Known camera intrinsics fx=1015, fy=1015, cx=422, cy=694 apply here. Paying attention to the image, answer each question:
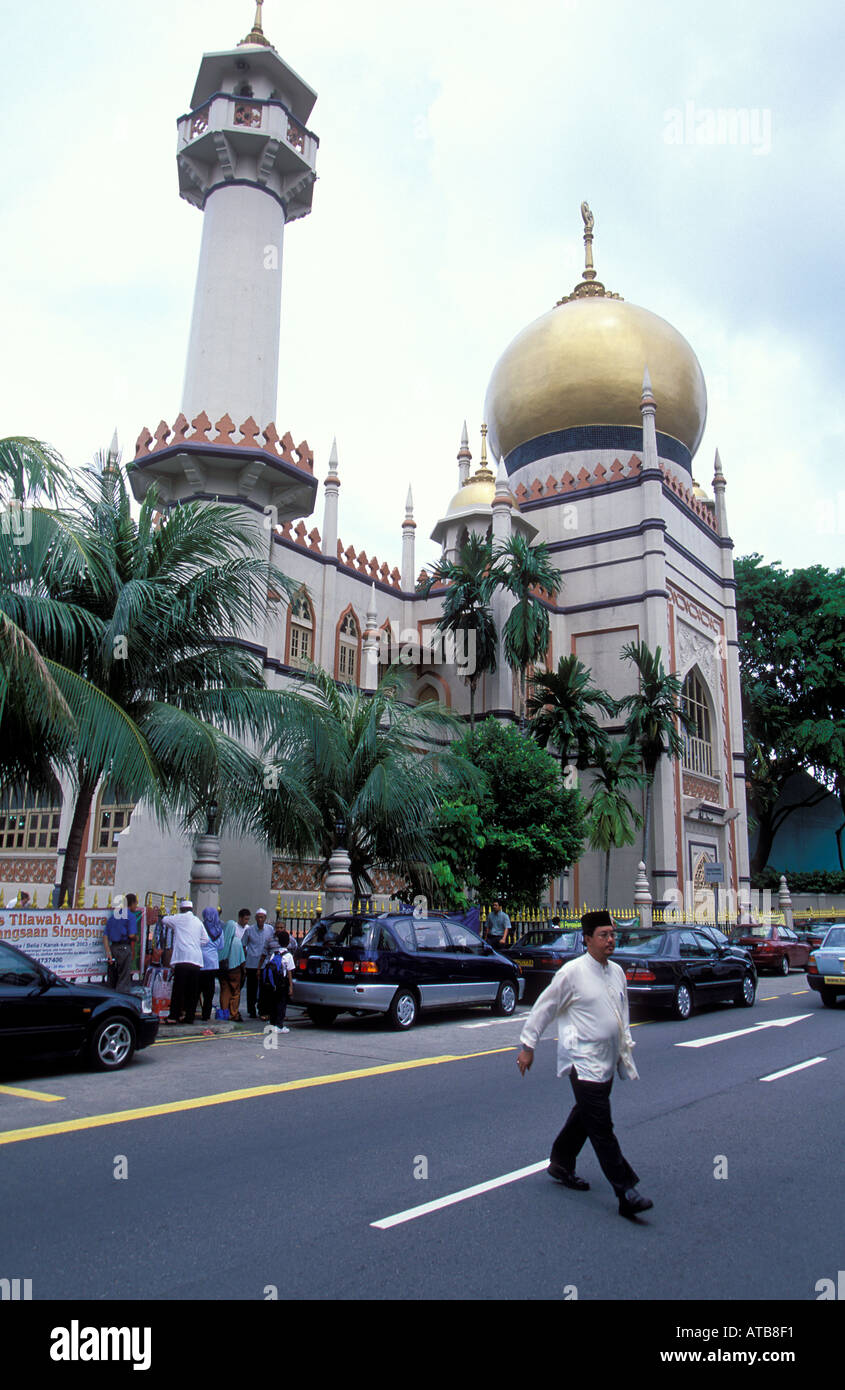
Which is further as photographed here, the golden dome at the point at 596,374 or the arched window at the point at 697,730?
the golden dome at the point at 596,374

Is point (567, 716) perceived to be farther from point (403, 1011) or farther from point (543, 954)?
point (403, 1011)

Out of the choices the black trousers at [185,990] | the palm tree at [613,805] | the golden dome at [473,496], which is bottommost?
the black trousers at [185,990]

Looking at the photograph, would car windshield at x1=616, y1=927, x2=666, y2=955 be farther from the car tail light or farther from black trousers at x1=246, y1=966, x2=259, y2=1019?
black trousers at x1=246, y1=966, x2=259, y2=1019

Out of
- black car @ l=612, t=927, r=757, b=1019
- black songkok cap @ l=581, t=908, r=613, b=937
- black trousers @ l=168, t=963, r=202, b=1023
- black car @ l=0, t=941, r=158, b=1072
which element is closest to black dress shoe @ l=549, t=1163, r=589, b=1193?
black songkok cap @ l=581, t=908, r=613, b=937

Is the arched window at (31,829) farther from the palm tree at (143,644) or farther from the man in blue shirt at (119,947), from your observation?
the man in blue shirt at (119,947)

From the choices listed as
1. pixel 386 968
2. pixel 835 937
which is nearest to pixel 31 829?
pixel 386 968

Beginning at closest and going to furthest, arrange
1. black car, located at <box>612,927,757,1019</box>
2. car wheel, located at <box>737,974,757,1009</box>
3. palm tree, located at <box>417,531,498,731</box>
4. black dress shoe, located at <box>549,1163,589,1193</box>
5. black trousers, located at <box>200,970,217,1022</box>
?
1. black dress shoe, located at <box>549,1163,589,1193</box>
2. black trousers, located at <box>200,970,217,1022</box>
3. black car, located at <box>612,927,757,1019</box>
4. car wheel, located at <box>737,974,757,1009</box>
5. palm tree, located at <box>417,531,498,731</box>

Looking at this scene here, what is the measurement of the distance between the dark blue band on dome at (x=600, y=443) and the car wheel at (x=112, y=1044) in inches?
1182

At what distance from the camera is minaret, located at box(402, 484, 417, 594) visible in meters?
33.2

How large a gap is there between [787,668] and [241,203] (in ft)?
98.3

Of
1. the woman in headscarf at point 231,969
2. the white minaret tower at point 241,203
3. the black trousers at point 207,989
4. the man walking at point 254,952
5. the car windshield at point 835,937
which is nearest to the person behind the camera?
the black trousers at point 207,989

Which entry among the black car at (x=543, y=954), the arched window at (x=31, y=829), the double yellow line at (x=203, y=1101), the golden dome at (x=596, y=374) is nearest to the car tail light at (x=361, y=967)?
the double yellow line at (x=203, y=1101)

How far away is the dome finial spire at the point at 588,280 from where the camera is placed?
3956 cm

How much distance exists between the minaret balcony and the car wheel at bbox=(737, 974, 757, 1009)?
2121 cm
